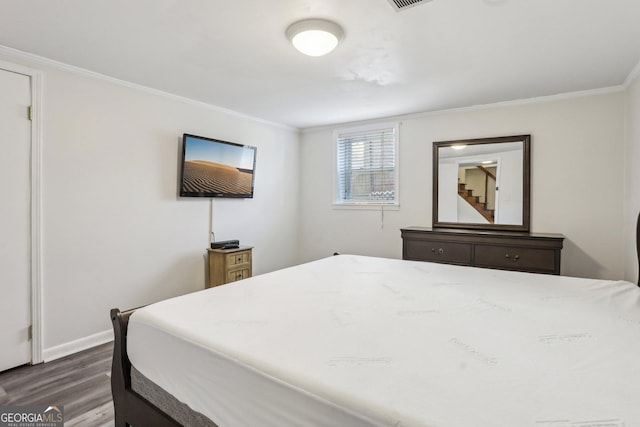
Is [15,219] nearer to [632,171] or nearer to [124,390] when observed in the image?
[124,390]

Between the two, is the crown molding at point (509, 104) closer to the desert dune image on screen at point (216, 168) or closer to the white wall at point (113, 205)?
the desert dune image on screen at point (216, 168)

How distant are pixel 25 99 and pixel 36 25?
2.25ft

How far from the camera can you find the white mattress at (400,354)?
89cm

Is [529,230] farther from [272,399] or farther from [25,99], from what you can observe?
[25,99]

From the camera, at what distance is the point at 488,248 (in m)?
3.44

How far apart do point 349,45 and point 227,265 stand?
249 cm

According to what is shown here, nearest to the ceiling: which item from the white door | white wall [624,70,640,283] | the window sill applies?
white wall [624,70,640,283]

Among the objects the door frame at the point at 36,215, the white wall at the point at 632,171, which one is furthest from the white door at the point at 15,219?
the white wall at the point at 632,171

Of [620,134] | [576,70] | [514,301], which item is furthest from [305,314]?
[620,134]

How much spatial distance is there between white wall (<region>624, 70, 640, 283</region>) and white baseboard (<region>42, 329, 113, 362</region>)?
471 centimetres

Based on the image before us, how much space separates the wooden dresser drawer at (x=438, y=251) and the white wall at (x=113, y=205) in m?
2.23

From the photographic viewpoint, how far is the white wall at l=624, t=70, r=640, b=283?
284cm

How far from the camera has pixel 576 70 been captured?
2.79 meters

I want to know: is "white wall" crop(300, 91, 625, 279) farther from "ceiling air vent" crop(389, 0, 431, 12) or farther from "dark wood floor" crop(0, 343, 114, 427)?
"dark wood floor" crop(0, 343, 114, 427)
